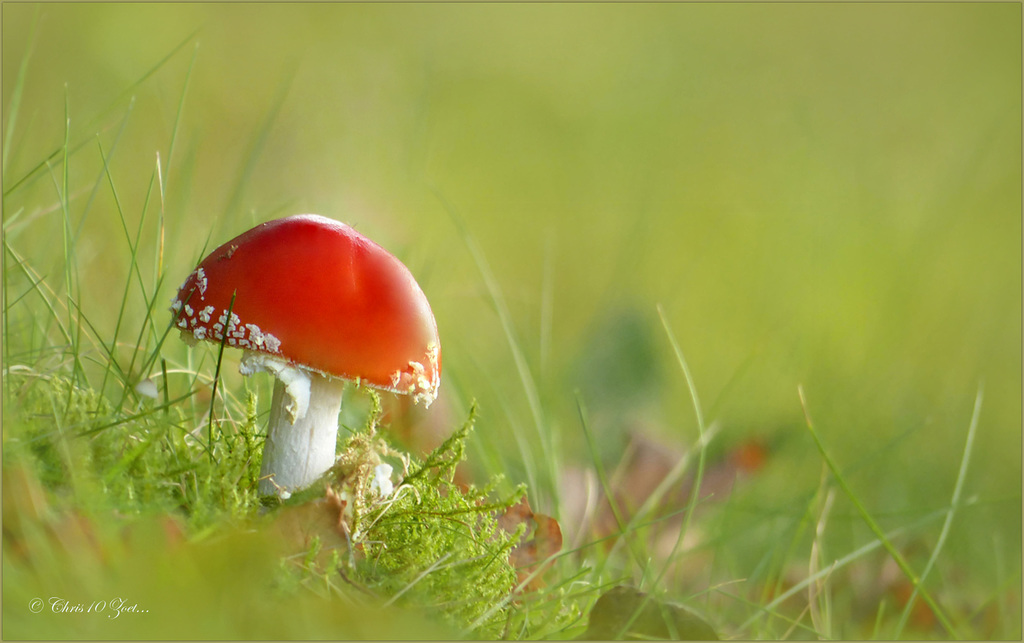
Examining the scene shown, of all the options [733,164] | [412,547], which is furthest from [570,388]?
[733,164]

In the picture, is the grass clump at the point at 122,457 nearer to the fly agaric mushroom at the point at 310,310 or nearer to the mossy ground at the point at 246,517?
the mossy ground at the point at 246,517

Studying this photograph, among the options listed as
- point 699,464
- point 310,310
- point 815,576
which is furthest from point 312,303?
point 815,576

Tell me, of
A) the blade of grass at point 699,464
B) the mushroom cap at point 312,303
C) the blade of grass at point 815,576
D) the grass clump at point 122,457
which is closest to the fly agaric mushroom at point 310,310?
the mushroom cap at point 312,303

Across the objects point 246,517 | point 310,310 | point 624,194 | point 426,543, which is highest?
point 310,310

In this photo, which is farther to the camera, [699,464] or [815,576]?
[699,464]

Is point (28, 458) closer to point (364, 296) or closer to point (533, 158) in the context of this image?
point (364, 296)

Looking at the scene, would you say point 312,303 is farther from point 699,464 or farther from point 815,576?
point 815,576
